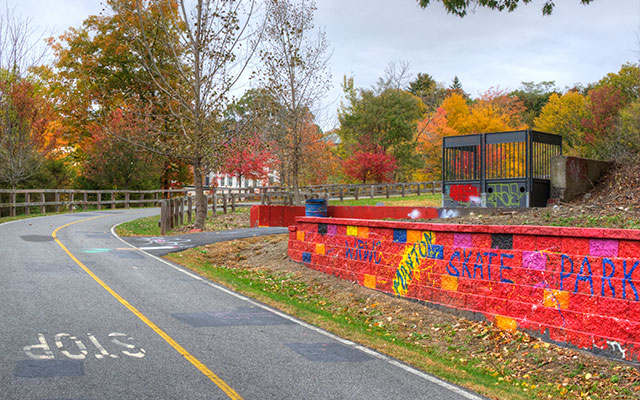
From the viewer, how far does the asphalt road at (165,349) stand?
18.9 feet

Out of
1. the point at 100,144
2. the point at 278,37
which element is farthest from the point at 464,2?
the point at 100,144

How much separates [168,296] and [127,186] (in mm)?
32461

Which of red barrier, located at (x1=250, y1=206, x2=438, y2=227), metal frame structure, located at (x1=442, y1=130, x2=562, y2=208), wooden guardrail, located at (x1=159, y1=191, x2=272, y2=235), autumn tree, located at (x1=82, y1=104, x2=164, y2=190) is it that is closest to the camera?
metal frame structure, located at (x1=442, y1=130, x2=562, y2=208)

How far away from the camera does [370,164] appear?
146ft

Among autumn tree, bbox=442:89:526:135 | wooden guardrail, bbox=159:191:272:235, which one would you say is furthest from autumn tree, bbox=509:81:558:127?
wooden guardrail, bbox=159:191:272:235

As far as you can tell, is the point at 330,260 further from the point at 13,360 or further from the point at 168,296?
the point at 13,360

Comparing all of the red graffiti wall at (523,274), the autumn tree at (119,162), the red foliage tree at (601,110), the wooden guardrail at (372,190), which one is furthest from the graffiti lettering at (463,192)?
the red foliage tree at (601,110)

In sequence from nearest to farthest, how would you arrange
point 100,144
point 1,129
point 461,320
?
point 461,320, point 1,129, point 100,144

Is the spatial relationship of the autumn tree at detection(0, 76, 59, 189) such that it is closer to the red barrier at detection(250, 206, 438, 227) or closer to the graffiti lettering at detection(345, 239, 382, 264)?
the red barrier at detection(250, 206, 438, 227)

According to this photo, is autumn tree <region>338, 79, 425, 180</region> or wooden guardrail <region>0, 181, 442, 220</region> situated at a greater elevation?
autumn tree <region>338, 79, 425, 180</region>

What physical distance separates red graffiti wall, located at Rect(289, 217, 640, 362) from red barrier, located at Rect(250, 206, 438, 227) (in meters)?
6.00

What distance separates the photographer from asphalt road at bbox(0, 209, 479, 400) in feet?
18.9

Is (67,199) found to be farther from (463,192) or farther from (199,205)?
(463,192)

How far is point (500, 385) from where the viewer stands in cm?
648
